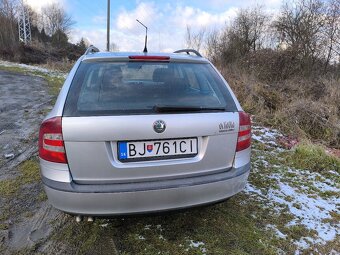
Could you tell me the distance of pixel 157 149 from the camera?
2.39 meters

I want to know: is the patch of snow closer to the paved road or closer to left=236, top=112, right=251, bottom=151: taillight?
left=236, top=112, right=251, bottom=151: taillight

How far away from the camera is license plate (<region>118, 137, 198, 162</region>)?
2324mm

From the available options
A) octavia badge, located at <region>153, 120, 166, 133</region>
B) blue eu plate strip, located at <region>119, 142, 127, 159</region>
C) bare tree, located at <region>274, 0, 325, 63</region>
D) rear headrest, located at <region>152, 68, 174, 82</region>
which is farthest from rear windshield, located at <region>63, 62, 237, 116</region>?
bare tree, located at <region>274, 0, 325, 63</region>

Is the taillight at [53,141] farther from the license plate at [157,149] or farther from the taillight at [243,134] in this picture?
the taillight at [243,134]

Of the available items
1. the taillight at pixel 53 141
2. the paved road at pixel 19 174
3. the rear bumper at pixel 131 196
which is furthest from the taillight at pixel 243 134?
the paved road at pixel 19 174

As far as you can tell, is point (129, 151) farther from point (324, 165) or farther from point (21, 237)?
point (324, 165)

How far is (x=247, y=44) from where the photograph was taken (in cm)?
2202

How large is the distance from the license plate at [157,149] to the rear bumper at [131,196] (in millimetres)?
190

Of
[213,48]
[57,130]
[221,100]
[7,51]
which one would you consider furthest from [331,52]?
[7,51]

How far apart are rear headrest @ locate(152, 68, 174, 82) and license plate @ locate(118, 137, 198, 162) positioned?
0.64 meters

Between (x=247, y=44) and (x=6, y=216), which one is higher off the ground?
(x=247, y=44)

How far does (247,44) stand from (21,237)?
70.0 ft

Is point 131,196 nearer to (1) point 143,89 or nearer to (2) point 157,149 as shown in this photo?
(2) point 157,149

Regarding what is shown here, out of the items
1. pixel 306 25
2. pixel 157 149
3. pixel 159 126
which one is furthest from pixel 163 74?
pixel 306 25
